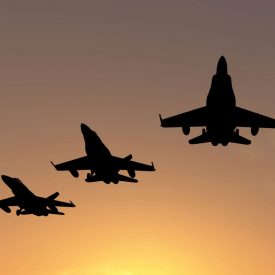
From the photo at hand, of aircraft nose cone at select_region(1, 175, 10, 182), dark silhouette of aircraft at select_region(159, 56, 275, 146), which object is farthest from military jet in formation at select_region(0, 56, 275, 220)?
aircraft nose cone at select_region(1, 175, 10, 182)

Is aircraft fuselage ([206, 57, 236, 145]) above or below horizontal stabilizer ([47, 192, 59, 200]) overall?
below

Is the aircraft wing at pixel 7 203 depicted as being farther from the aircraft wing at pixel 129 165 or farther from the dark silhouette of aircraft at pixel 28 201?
the aircraft wing at pixel 129 165

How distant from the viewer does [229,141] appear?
6362 centimetres

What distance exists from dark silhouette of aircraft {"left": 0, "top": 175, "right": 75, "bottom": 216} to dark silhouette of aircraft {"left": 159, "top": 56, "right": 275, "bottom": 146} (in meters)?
31.1

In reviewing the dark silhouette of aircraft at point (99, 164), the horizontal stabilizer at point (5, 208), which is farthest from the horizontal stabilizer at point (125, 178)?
the horizontal stabilizer at point (5, 208)

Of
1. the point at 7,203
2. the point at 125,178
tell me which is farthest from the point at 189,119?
the point at 7,203

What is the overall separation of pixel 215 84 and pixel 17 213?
136 ft

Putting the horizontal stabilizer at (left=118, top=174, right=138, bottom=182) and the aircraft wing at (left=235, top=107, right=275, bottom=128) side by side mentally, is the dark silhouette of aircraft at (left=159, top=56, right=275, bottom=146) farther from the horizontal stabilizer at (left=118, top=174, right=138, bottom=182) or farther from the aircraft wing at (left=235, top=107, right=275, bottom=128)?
the horizontal stabilizer at (left=118, top=174, right=138, bottom=182)

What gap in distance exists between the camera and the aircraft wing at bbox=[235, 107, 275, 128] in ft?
204

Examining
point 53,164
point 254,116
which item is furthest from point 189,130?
point 53,164

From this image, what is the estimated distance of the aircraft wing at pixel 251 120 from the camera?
6216 centimetres

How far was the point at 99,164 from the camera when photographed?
72.5m

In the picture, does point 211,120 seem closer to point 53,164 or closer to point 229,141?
point 229,141

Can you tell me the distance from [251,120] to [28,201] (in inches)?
1522
